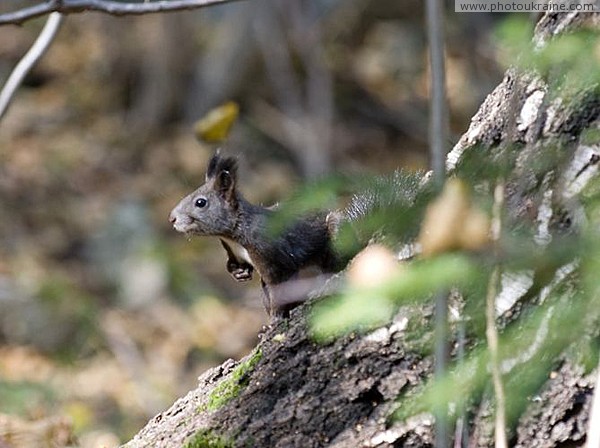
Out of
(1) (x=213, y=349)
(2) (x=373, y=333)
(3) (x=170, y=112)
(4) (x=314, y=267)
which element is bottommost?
(2) (x=373, y=333)

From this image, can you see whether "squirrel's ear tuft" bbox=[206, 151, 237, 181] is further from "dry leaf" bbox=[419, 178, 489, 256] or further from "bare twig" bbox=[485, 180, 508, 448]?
"dry leaf" bbox=[419, 178, 489, 256]

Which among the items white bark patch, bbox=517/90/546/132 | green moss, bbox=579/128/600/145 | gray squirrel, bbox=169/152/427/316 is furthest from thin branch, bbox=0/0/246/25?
green moss, bbox=579/128/600/145

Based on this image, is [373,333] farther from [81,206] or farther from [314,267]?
[81,206]

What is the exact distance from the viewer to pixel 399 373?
212 centimetres

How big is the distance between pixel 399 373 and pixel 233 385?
1.54 ft

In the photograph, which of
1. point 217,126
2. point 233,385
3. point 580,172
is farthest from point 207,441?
point 217,126

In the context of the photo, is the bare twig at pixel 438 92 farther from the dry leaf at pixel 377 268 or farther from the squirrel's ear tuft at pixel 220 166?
the squirrel's ear tuft at pixel 220 166

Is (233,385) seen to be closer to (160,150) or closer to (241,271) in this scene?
(241,271)

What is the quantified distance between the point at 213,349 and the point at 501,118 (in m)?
5.22

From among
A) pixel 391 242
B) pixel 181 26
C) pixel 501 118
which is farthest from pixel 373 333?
pixel 181 26

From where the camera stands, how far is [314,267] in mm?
3006

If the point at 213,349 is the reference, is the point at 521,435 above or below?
below

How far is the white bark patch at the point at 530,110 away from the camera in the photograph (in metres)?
1.99

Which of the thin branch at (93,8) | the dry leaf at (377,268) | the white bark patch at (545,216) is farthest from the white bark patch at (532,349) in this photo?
the thin branch at (93,8)
